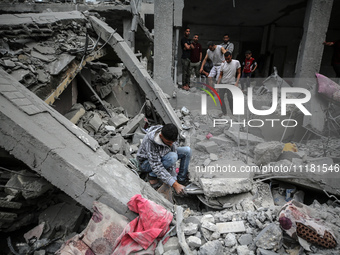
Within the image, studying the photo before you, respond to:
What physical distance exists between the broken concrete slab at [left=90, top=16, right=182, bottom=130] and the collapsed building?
0.09 ft

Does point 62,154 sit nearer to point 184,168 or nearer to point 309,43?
point 184,168

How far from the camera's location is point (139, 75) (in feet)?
17.6

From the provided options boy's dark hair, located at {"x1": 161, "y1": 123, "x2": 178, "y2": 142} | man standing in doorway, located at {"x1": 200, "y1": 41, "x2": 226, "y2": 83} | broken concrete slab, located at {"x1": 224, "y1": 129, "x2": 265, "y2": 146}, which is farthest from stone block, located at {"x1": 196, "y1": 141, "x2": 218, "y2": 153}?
man standing in doorway, located at {"x1": 200, "y1": 41, "x2": 226, "y2": 83}

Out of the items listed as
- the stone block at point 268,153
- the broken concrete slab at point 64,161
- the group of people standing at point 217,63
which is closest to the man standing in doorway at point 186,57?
the group of people standing at point 217,63

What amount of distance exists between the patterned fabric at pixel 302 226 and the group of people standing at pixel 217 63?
4.41 meters

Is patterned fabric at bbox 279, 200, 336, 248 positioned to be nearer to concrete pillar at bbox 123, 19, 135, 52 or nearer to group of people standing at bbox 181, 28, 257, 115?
group of people standing at bbox 181, 28, 257, 115

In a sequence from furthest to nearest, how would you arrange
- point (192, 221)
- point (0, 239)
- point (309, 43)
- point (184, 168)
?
point (309, 43)
point (184, 168)
point (0, 239)
point (192, 221)

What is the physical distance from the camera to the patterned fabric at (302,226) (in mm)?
1861

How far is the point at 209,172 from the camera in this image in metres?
3.46

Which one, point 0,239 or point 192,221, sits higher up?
point 192,221

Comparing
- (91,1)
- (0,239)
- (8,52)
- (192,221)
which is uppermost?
(91,1)

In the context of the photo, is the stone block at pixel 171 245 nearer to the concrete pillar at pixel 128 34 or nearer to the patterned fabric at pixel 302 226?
the patterned fabric at pixel 302 226

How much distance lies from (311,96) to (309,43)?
3009 mm

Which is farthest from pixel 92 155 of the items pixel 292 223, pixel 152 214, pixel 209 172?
pixel 292 223
